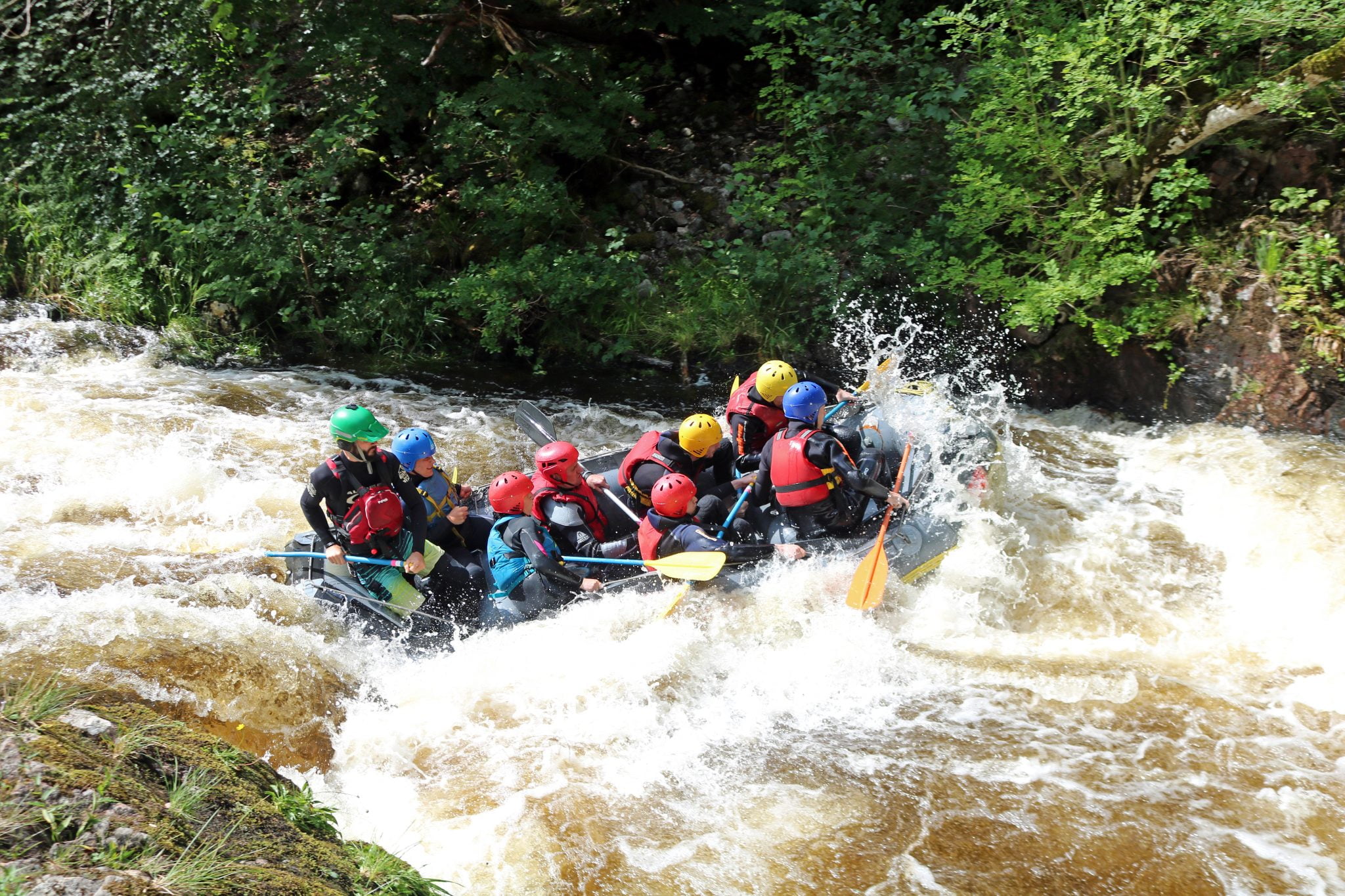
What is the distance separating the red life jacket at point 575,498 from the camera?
5355 millimetres

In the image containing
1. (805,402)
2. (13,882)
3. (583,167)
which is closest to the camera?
(13,882)

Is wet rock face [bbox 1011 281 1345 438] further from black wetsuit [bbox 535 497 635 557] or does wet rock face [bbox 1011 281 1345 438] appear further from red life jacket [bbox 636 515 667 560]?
black wetsuit [bbox 535 497 635 557]

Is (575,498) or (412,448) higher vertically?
(412,448)

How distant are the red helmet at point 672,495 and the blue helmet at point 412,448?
1337 millimetres

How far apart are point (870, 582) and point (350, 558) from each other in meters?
2.81

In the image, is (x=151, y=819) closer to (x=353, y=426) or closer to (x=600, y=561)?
(x=353, y=426)

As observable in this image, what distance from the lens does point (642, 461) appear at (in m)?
5.57

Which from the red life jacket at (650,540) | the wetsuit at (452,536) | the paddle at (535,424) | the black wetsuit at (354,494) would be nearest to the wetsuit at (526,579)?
the wetsuit at (452,536)

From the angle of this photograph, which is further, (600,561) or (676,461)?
(676,461)

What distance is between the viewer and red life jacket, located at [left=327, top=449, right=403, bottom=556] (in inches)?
196

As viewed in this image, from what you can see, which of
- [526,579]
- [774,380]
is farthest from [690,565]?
[774,380]

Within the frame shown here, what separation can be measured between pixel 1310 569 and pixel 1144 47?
11.8ft

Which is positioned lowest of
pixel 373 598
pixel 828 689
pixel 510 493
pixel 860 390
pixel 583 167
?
pixel 828 689

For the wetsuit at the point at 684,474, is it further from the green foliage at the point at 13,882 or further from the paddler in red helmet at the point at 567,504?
the green foliage at the point at 13,882
